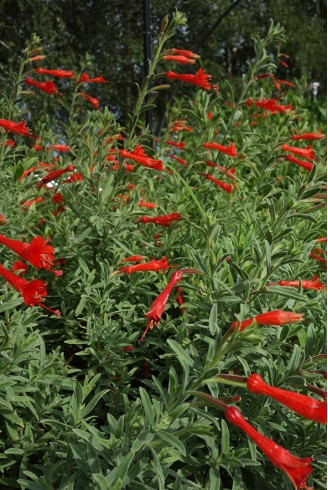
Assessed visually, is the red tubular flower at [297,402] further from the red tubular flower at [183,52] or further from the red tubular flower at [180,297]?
the red tubular flower at [183,52]

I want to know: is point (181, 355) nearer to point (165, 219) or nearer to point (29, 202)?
point (165, 219)

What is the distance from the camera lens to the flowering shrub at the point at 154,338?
1.37m

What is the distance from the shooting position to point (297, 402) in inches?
49.5

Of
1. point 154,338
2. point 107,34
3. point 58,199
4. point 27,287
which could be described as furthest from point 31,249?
point 107,34

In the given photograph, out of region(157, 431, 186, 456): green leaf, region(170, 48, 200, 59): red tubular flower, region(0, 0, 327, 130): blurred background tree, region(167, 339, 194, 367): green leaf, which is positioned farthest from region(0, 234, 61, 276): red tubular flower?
region(0, 0, 327, 130): blurred background tree

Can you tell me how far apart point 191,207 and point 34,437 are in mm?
1324

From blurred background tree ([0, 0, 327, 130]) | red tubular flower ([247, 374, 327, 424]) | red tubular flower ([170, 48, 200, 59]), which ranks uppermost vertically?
red tubular flower ([170, 48, 200, 59])

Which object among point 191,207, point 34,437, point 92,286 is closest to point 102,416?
point 34,437

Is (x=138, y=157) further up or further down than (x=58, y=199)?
further up

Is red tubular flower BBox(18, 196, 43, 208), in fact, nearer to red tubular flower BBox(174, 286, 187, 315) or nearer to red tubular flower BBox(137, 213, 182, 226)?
red tubular flower BBox(137, 213, 182, 226)

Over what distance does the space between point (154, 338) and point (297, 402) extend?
794 millimetres

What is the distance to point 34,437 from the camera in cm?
171

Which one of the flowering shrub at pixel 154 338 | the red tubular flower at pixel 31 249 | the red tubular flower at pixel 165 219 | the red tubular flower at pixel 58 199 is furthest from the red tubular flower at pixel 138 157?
the red tubular flower at pixel 31 249

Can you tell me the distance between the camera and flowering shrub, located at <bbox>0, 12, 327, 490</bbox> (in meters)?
1.37
